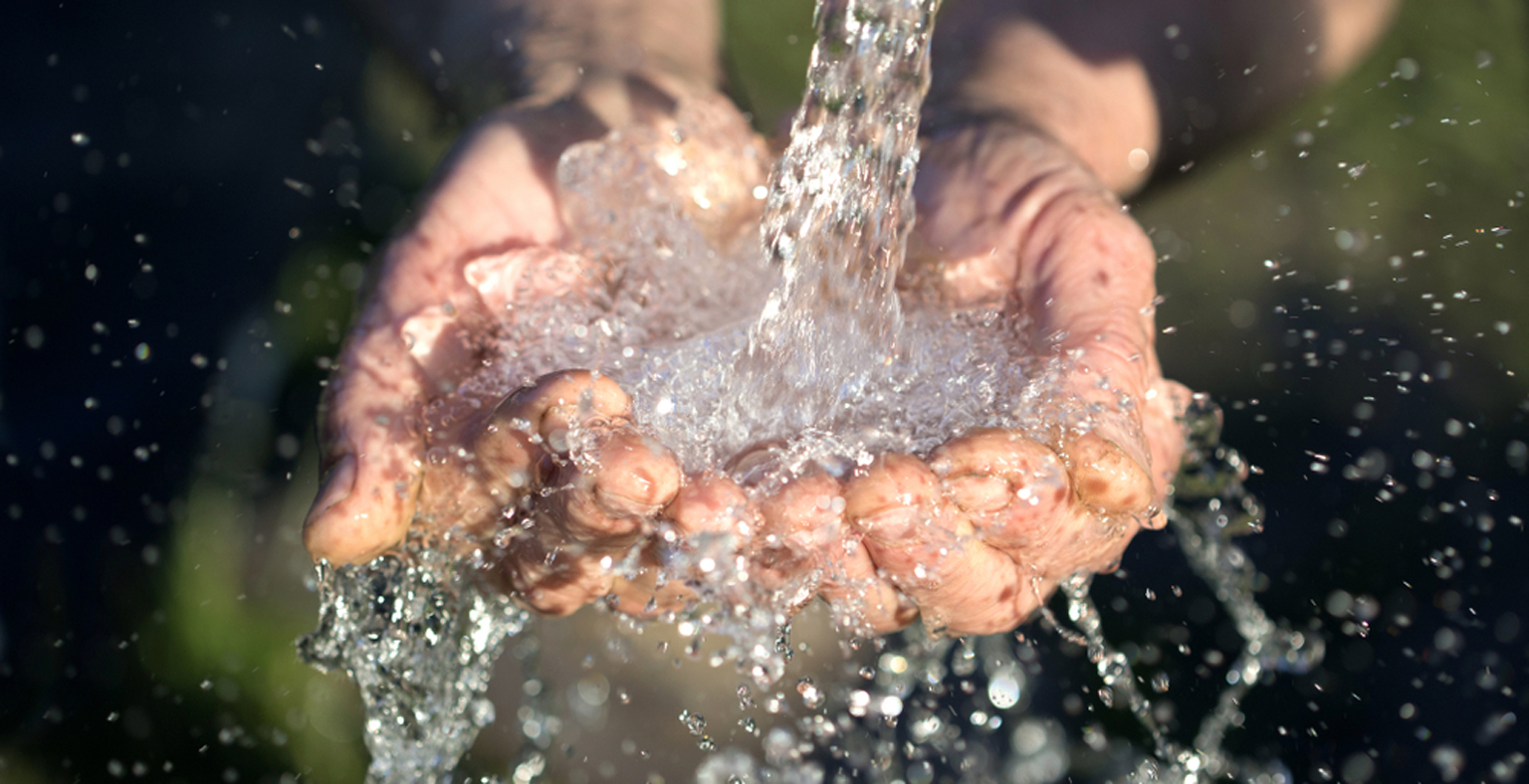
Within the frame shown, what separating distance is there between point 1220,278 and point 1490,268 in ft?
1.69

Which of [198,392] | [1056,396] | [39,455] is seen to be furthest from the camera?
[198,392]

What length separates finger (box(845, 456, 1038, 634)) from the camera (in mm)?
809

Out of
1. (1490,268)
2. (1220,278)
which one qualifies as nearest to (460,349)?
(1220,278)

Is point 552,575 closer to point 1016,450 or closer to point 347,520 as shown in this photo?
point 347,520

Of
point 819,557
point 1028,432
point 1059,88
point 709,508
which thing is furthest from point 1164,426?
point 1059,88

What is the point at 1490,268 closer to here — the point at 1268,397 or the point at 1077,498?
the point at 1268,397

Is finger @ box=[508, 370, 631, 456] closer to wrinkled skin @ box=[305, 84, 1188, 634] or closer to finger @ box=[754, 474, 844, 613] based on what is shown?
wrinkled skin @ box=[305, 84, 1188, 634]

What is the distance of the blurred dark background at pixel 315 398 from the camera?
147cm

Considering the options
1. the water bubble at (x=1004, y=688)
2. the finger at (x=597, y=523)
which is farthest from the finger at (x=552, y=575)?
the water bubble at (x=1004, y=688)

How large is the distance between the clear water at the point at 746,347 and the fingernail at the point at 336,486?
0.52ft

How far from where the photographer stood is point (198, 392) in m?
1.67

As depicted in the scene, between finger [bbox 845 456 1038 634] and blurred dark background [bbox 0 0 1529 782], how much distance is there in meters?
0.78

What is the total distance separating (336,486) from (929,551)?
56 cm

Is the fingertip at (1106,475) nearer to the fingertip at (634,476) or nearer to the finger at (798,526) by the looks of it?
the finger at (798,526)
